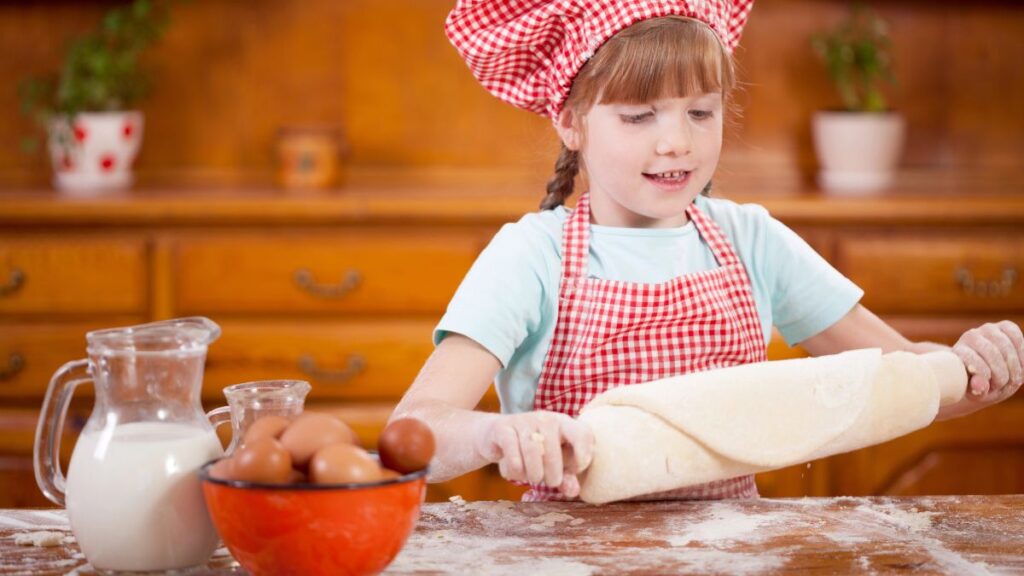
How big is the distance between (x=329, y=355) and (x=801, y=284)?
1.25 meters

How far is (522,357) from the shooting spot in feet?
4.62

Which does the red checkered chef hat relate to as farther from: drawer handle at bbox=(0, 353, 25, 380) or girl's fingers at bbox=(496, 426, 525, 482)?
drawer handle at bbox=(0, 353, 25, 380)

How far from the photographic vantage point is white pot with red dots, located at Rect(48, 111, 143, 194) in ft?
8.84

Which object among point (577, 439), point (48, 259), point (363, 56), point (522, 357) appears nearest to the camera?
point (577, 439)

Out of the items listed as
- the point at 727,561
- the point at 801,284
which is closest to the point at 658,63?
the point at 801,284

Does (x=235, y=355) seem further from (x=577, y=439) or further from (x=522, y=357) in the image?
(x=577, y=439)

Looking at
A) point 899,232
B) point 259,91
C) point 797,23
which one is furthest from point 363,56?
point 899,232

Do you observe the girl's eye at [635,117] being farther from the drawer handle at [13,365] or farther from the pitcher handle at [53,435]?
the drawer handle at [13,365]

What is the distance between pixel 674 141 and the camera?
4.24 feet

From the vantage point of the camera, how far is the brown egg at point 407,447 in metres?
0.88

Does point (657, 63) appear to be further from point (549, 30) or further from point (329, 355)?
point (329, 355)

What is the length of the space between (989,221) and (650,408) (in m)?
1.67

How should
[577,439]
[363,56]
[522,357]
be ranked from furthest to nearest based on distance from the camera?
[363,56] → [522,357] → [577,439]

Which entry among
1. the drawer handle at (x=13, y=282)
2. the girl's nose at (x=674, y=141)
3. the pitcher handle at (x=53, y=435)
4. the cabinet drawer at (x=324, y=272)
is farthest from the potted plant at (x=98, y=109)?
the pitcher handle at (x=53, y=435)
